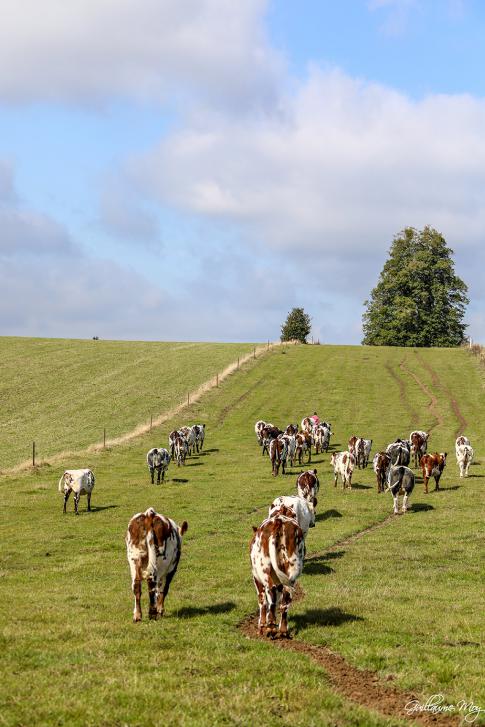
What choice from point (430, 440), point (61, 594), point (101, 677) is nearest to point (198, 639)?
point (101, 677)

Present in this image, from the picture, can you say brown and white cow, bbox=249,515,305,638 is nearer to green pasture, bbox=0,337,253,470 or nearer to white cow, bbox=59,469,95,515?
white cow, bbox=59,469,95,515

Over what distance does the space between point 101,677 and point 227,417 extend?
4830cm

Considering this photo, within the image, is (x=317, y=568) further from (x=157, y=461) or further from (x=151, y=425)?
(x=151, y=425)

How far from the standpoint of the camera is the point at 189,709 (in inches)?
353

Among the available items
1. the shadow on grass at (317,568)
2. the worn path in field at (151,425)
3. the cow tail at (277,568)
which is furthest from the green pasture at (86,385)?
the cow tail at (277,568)

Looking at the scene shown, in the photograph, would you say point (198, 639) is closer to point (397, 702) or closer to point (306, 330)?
point (397, 702)

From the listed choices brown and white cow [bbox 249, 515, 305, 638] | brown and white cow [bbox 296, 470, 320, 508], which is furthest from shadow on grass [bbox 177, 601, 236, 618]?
brown and white cow [bbox 296, 470, 320, 508]

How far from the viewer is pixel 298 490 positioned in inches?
1094

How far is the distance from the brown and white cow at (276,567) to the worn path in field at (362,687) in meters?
0.32

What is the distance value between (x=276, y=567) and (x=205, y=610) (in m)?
2.86

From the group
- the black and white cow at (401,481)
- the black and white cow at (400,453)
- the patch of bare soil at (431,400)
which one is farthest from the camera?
the patch of bare soil at (431,400)

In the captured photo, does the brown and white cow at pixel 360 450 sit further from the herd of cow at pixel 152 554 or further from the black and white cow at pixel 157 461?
the herd of cow at pixel 152 554

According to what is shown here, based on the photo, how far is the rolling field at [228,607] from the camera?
31.0 feet

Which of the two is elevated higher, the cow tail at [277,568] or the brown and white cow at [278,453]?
the brown and white cow at [278,453]
